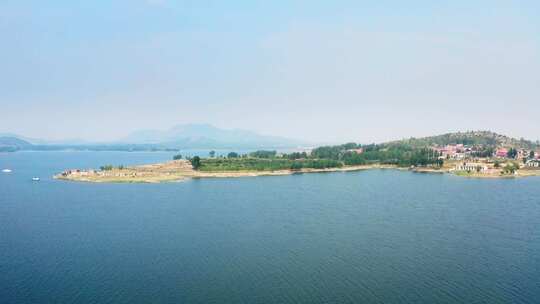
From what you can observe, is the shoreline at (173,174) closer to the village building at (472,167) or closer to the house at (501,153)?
the village building at (472,167)

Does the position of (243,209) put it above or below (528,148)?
below

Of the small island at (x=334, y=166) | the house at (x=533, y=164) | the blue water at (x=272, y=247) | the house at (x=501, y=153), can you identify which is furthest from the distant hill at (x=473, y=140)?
the blue water at (x=272, y=247)

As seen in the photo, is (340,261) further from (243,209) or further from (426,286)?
(243,209)

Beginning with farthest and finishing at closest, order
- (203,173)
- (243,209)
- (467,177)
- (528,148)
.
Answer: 1. (528,148)
2. (203,173)
3. (467,177)
4. (243,209)

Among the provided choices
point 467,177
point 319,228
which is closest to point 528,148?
point 467,177

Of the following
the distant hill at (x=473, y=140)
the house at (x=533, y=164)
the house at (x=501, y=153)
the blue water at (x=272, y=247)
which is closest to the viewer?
the blue water at (x=272, y=247)

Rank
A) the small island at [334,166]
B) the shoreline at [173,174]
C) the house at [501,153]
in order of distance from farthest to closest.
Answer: the house at [501,153], the small island at [334,166], the shoreline at [173,174]

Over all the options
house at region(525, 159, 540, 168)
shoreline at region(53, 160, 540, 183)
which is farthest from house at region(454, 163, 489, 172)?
house at region(525, 159, 540, 168)
